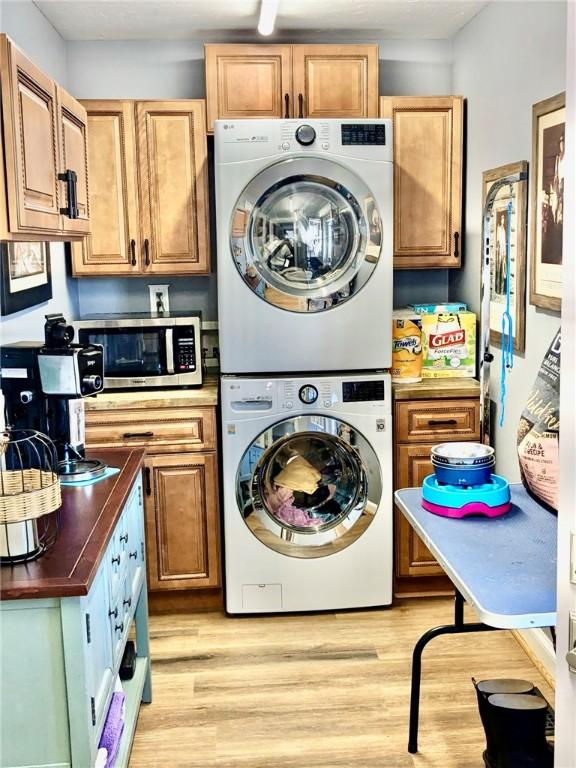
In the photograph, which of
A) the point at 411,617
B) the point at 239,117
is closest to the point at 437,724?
the point at 411,617

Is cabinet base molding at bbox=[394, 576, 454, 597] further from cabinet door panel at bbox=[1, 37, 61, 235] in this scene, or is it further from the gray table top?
cabinet door panel at bbox=[1, 37, 61, 235]

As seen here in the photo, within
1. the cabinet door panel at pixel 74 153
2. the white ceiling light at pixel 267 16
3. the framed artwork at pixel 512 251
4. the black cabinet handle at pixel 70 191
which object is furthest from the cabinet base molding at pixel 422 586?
the white ceiling light at pixel 267 16

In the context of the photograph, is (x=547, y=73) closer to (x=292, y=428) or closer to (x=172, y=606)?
(x=292, y=428)

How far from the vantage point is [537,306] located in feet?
10.2

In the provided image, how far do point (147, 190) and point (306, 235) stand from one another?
30.6 inches

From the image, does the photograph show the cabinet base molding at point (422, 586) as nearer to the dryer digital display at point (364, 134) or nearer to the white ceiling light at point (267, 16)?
the dryer digital display at point (364, 134)

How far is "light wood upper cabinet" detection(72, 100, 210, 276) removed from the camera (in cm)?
372

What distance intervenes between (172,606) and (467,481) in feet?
6.01

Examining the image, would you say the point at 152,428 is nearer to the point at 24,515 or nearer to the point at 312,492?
the point at 312,492

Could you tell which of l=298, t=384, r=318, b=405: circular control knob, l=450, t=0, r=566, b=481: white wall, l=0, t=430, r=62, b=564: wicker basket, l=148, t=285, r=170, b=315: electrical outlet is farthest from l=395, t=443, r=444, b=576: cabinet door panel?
l=0, t=430, r=62, b=564: wicker basket

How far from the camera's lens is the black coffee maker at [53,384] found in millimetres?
2465

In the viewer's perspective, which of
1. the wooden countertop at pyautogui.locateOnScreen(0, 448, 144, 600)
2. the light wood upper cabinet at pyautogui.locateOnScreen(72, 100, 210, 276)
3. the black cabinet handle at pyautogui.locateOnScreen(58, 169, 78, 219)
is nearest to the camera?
the wooden countertop at pyautogui.locateOnScreen(0, 448, 144, 600)

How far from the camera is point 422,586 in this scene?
3799 mm

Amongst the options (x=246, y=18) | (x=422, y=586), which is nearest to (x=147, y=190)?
(x=246, y=18)
